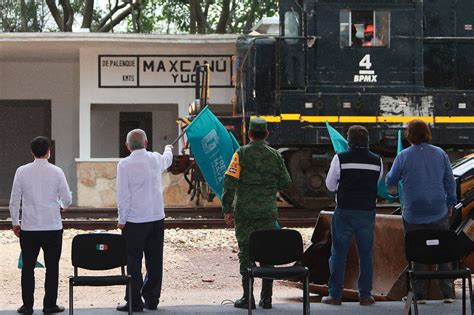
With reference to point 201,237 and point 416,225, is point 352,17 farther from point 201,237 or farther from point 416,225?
point 416,225

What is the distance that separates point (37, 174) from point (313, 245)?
3026 mm

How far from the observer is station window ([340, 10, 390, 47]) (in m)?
16.1

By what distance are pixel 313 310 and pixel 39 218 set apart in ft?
7.64

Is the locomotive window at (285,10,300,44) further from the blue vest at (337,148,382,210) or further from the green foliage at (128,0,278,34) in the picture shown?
the green foliage at (128,0,278,34)

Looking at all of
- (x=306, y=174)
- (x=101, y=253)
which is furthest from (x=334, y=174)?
(x=306, y=174)

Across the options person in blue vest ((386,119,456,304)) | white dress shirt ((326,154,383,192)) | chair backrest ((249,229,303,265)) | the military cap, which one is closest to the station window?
person in blue vest ((386,119,456,304))

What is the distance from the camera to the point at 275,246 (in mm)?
7980

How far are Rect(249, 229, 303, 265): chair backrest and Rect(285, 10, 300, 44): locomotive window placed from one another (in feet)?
29.3

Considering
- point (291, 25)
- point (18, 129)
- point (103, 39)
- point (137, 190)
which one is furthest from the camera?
point (18, 129)

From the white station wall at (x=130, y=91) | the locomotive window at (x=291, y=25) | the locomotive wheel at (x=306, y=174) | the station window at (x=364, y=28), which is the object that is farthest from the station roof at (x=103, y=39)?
the station window at (x=364, y=28)

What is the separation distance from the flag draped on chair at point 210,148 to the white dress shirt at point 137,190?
199 centimetres

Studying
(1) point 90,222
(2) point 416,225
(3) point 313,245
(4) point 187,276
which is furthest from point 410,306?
(1) point 90,222

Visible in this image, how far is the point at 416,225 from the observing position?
8.71 meters

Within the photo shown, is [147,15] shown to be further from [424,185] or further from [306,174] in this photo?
[424,185]
